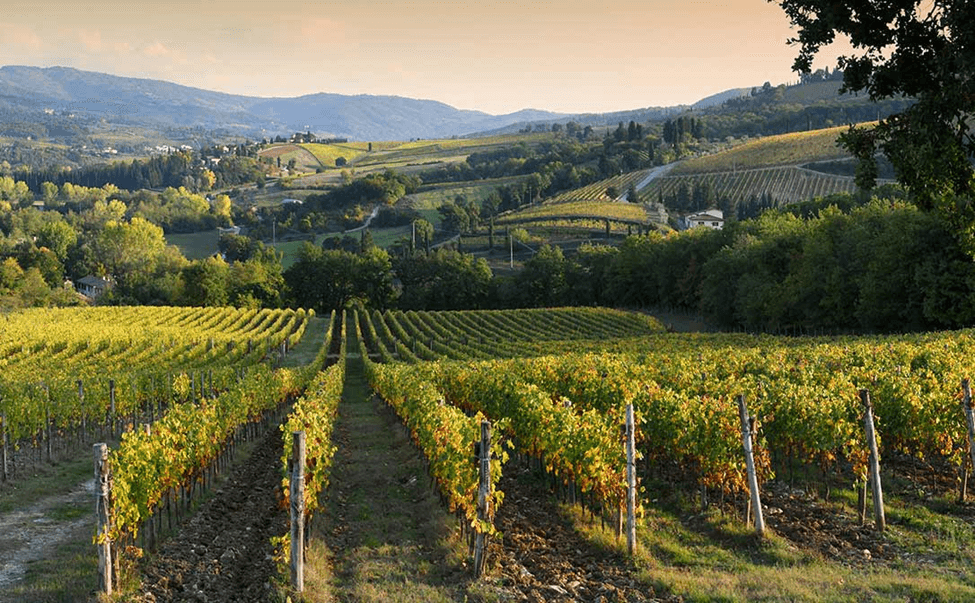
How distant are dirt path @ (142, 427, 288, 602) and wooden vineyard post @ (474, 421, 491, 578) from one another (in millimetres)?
2675

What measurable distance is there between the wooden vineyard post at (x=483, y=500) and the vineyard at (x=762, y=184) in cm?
13686

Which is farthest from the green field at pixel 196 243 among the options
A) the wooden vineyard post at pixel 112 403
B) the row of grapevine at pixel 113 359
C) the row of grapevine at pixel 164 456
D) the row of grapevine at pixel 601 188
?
the row of grapevine at pixel 164 456

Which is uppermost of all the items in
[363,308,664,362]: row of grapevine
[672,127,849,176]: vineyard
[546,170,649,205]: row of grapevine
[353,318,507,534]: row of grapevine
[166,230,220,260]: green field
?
[672,127,849,176]: vineyard

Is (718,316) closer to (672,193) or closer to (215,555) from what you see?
(215,555)

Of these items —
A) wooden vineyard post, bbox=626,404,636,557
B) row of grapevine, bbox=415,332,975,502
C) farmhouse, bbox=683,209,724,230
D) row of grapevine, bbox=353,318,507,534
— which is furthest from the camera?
farmhouse, bbox=683,209,724,230

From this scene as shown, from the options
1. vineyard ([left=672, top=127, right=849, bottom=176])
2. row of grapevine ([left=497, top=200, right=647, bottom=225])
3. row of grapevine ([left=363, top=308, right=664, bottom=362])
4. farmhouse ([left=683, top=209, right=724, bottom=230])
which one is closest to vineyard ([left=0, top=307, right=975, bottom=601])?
row of grapevine ([left=363, top=308, right=664, bottom=362])

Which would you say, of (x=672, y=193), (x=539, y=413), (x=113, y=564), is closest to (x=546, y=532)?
(x=539, y=413)

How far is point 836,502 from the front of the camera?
13.1m

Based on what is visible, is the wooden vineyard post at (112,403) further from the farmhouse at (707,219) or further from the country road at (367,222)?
the country road at (367,222)

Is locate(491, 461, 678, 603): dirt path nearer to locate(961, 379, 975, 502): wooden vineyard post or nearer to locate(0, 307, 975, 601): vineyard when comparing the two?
locate(0, 307, 975, 601): vineyard

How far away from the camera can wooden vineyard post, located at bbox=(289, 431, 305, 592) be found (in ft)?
31.2

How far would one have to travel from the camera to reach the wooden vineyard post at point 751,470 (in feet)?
36.7

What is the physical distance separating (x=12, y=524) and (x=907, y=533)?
50.2 ft

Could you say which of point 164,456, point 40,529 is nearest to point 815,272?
point 164,456
